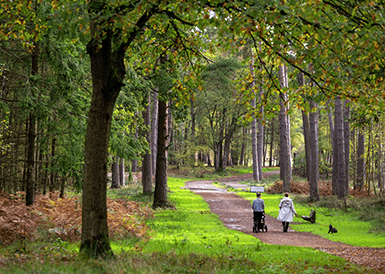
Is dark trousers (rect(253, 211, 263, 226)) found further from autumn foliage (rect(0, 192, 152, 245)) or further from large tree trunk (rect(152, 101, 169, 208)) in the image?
large tree trunk (rect(152, 101, 169, 208))

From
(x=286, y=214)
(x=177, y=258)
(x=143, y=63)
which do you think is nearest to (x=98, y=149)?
(x=177, y=258)

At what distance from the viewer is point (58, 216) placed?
10008mm

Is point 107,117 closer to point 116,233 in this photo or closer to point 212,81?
point 116,233

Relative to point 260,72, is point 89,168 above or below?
below

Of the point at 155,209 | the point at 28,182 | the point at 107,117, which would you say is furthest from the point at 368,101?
the point at 155,209

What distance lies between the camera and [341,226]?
49.3ft

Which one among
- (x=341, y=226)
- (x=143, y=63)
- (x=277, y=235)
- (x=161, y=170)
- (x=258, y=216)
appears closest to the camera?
(x=143, y=63)

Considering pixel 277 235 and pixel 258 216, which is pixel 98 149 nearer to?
pixel 258 216

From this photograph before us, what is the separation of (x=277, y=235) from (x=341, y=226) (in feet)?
11.0

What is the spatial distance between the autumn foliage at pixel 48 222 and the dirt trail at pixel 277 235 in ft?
16.6

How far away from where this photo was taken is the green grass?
12.2m

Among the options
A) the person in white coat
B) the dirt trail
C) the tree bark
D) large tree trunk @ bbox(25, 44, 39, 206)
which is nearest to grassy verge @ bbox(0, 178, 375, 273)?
the tree bark

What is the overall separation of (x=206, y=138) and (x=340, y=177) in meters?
30.3

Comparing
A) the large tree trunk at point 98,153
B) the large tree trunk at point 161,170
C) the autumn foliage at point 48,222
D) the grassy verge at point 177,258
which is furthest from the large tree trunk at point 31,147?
the large tree trunk at point 161,170
